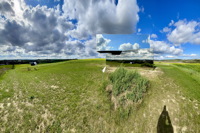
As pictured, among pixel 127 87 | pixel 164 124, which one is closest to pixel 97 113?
pixel 127 87

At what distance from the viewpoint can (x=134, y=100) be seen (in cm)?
880

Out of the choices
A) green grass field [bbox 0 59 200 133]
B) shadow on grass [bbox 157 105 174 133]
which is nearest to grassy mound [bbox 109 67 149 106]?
green grass field [bbox 0 59 200 133]

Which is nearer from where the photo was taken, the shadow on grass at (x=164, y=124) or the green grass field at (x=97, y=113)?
the shadow on grass at (x=164, y=124)

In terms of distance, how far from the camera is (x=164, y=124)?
6871mm

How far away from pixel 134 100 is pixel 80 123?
17.4ft

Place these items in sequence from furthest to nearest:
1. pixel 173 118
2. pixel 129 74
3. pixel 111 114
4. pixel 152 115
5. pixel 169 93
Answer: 1. pixel 129 74
2. pixel 169 93
3. pixel 111 114
4. pixel 152 115
5. pixel 173 118

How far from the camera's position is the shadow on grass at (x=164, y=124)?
21.5ft

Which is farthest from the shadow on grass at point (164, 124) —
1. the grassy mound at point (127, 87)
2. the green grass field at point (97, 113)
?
the grassy mound at point (127, 87)

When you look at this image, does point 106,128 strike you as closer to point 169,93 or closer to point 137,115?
point 137,115

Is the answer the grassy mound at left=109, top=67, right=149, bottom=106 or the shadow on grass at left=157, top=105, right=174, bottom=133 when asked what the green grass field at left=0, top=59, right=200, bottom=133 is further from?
the grassy mound at left=109, top=67, right=149, bottom=106

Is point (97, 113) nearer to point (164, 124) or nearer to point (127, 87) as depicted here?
point (127, 87)

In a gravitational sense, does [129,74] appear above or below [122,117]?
above

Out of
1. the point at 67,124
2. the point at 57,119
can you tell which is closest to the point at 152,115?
the point at 67,124

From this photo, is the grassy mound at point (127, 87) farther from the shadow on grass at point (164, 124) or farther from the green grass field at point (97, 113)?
the shadow on grass at point (164, 124)
